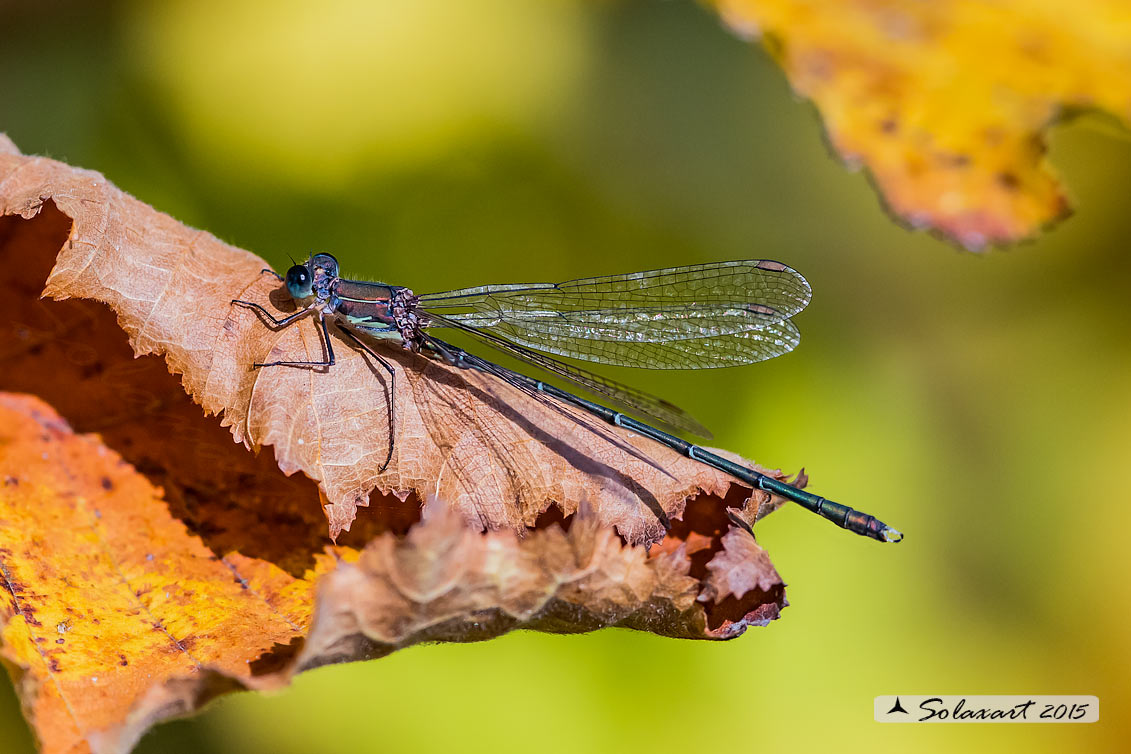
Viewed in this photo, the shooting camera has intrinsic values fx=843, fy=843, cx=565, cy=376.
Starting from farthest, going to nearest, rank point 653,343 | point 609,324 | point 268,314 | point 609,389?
point 609,324 → point 653,343 → point 609,389 → point 268,314

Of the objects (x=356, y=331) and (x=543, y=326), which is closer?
(x=356, y=331)

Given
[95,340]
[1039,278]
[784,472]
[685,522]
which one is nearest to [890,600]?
[784,472]

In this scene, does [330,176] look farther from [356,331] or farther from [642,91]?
[642,91]

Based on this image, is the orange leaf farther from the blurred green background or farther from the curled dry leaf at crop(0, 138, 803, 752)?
Answer: the blurred green background

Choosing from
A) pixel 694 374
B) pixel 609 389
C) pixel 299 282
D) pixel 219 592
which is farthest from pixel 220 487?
pixel 694 374

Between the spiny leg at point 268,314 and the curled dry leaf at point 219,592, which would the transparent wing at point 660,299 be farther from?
the curled dry leaf at point 219,592

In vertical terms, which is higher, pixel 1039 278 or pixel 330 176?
pixel 1039 278

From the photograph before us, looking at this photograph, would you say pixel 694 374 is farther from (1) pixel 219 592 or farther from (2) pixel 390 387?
(1) pixel 219 592
